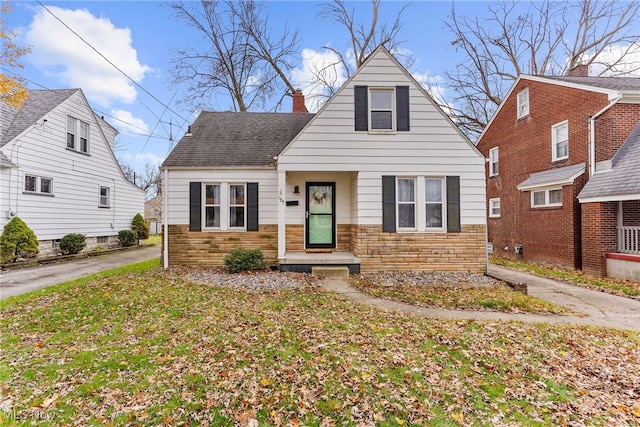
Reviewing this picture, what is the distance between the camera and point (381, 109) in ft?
30.1

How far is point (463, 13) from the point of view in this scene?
1995 cm

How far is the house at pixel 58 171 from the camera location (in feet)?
36.2

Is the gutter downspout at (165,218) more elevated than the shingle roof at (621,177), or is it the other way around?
the shingle roof at (621,177)

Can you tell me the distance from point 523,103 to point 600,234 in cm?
718

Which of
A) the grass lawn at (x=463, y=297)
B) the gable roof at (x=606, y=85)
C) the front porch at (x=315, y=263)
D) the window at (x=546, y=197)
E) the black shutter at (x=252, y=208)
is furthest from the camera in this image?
A: the window at (x=546, y=197)

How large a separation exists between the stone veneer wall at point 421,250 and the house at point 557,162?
415 centimetres

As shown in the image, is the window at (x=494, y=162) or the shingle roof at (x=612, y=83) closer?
the shingle roof at (x=612, y=83)

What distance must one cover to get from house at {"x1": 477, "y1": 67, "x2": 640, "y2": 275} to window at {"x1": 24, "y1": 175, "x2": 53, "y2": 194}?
1960 centimetres

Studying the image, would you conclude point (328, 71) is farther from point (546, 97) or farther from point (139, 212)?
point (139, 212)

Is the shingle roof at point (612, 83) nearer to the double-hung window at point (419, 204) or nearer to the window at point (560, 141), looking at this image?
the window at point (560, 141)

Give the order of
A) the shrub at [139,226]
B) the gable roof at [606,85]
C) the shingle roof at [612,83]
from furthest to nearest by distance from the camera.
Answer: the shrub at [139,226] → the shingle roof at [612,83] → the gable roof at [606,85]

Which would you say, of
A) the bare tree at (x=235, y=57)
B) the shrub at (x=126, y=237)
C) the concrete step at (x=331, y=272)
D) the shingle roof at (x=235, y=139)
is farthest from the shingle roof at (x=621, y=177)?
the shrub at (x=126, y=237)

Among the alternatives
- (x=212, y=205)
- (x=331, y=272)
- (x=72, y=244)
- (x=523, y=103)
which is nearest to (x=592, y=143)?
(x=523, y=103)

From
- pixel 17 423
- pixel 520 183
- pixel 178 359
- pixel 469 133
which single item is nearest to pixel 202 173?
pixel 178 359
